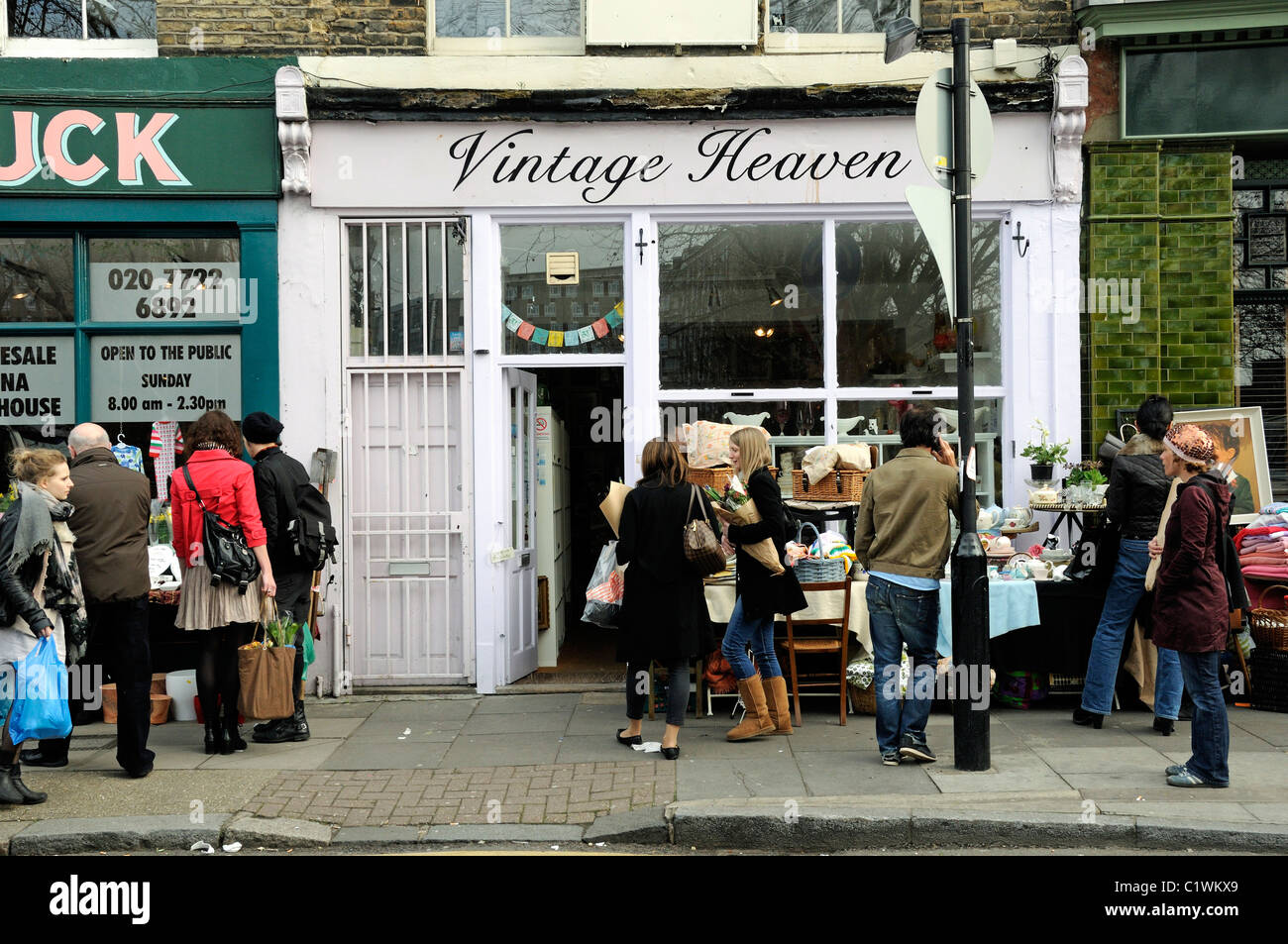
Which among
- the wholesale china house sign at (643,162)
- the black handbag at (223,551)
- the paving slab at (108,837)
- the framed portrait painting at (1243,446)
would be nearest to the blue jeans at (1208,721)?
the framed portrait painting at (1243,446)

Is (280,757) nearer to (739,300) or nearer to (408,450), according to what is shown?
(408,450)

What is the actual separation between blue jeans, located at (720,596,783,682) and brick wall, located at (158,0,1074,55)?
5132 millimetres

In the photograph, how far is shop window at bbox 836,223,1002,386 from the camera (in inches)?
354

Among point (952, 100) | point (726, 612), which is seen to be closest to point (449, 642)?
point (726, 612)

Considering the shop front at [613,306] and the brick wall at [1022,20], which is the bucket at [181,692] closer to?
the shop front at [613,306]

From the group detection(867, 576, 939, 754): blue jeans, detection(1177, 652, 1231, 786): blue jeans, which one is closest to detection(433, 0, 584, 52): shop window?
detection(867, 576, 939, 754): blue jeans

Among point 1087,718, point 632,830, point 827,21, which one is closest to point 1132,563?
point 1087,718

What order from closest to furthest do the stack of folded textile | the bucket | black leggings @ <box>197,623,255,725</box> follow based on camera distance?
black leggings @ <box>197,623,255,725</box>, the stack of folded textile, the bucket

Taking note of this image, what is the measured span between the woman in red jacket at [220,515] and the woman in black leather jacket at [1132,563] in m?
5.39

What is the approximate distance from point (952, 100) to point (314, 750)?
556 cm

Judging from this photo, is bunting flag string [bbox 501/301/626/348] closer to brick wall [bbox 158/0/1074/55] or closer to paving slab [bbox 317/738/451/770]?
brick wall [bbox 158/0/1074/55]

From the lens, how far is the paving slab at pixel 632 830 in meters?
5.50

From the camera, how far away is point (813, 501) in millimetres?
8258

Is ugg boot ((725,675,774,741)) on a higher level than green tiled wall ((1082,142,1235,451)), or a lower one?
lower
